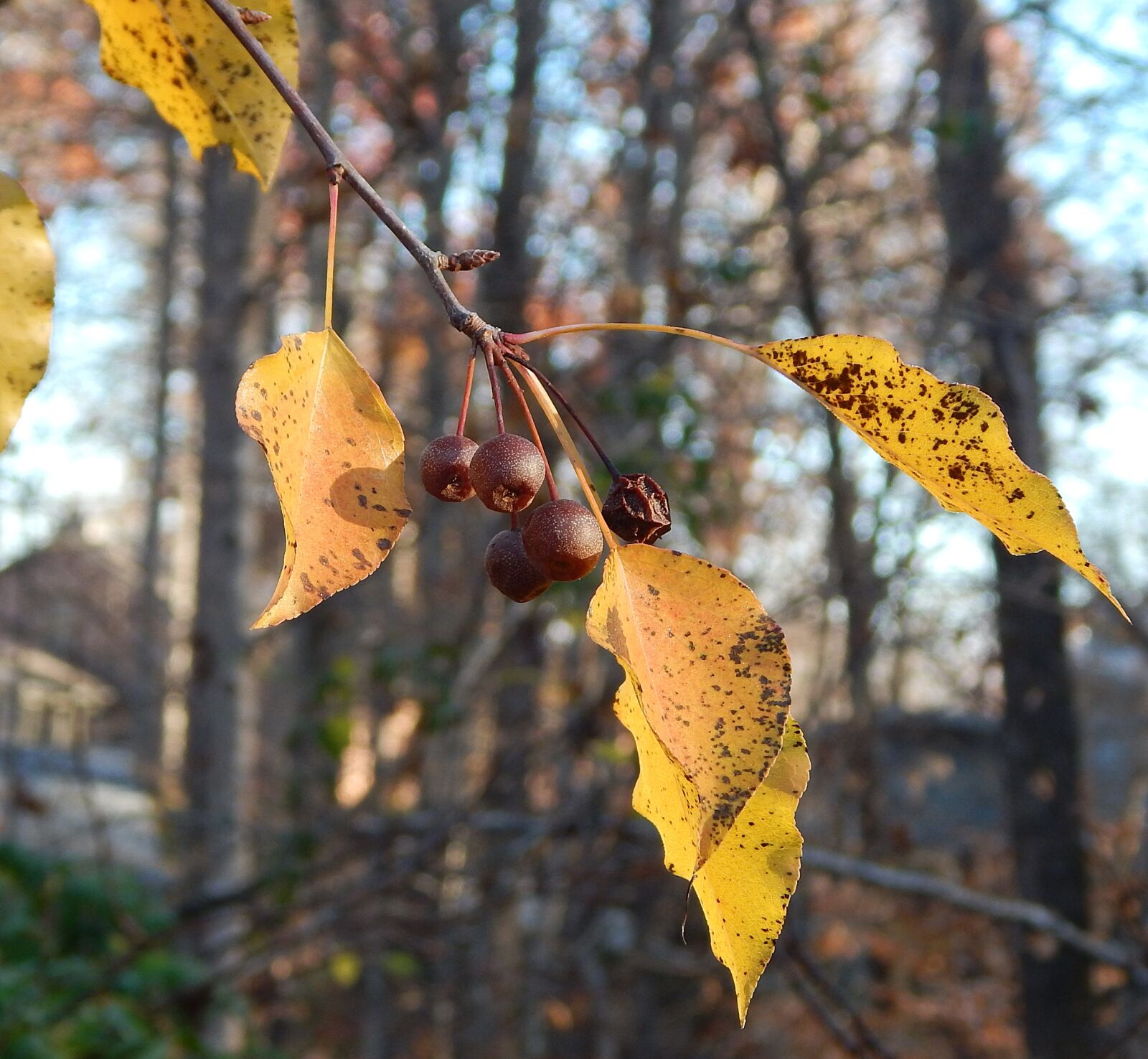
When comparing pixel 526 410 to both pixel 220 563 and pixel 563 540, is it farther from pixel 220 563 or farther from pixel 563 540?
pixel 220 563

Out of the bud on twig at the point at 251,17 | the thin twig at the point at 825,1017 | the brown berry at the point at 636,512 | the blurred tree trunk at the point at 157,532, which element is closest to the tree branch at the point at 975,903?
the thin twig at the point at 825,1017

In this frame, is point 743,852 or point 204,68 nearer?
point 743,852

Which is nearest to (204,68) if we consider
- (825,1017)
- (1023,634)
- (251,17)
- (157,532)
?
(251,17)

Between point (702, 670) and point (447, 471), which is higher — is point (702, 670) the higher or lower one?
the lower one

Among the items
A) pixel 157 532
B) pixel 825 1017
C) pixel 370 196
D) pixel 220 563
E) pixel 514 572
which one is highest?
pixel 157 532

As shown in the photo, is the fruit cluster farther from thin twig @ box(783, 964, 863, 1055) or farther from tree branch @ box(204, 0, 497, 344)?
thin twig @ box(783, 964, 863, 1055)

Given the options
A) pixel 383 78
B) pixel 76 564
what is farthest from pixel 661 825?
pixel 76 564
